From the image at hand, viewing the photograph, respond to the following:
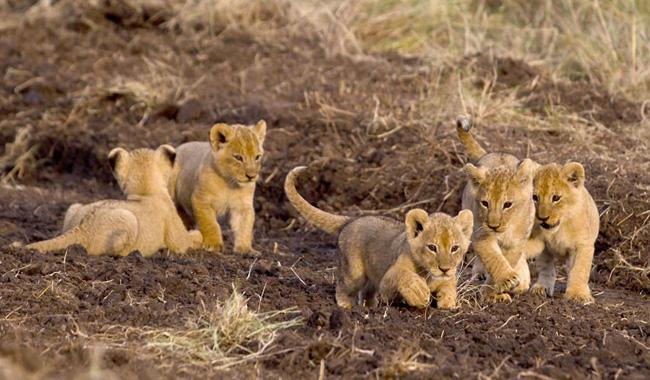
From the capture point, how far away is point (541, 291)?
30.6 feet

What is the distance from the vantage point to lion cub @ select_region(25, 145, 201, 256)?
1009 cm

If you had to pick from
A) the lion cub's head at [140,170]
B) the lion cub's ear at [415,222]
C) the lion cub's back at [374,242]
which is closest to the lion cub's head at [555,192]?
the lion cub's back at [374,242]

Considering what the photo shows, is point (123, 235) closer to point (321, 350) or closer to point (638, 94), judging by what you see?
point (321, 350)

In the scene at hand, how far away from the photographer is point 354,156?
12.8 m

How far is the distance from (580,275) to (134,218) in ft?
10.8

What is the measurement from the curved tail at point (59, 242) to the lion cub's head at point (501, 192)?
119 inches

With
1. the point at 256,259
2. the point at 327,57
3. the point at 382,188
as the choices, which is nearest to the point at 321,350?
the point at 256,259

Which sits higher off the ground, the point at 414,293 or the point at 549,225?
the point at 414,293

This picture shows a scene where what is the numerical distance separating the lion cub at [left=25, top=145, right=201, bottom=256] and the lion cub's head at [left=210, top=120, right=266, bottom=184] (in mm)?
375

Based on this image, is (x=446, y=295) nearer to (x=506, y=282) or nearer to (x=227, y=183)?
(x=506, y=282)

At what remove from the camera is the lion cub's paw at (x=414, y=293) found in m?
7.98

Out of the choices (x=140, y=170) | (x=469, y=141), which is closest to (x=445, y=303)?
(x=469, y=141)

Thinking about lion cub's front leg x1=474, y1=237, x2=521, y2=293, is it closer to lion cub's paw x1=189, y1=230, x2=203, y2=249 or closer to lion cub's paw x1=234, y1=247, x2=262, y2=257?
lion cub's paw x1=234, y1=247, x2=262, y2=257

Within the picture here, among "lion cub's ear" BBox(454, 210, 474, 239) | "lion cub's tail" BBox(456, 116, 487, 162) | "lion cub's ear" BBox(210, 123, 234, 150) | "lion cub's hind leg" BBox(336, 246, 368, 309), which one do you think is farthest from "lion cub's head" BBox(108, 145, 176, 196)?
"lion cub's ear" BBox(454, 210, 474, 239)
